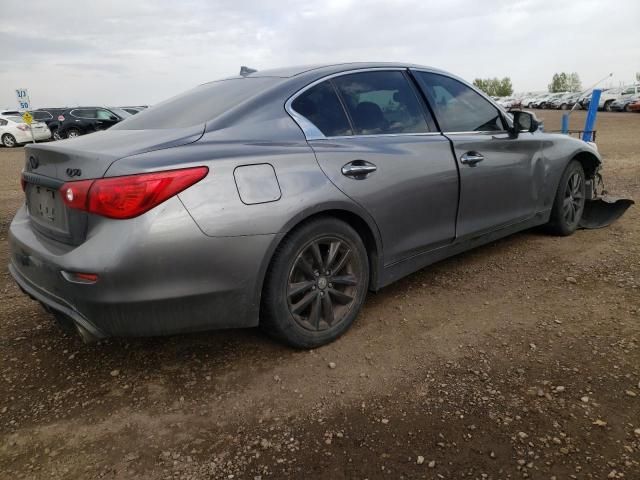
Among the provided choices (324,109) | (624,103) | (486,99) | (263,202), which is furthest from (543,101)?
(263,202)

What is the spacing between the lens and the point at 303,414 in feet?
7.48

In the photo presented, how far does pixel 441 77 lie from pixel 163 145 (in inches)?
86.8

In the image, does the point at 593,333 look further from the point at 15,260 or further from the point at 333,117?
the point at 15,260

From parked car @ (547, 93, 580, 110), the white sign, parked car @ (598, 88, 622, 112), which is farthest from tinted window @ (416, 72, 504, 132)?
parked car @ (547, 93, 580, 110)

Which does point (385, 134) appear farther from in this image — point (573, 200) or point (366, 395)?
point (573, 200)

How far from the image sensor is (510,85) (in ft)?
325

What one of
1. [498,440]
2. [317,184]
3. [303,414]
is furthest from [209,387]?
[498,440]

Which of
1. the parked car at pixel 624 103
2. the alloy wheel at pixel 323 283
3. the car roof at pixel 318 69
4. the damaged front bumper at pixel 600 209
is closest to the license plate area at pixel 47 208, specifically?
the alloy wheel at pixel 323 283

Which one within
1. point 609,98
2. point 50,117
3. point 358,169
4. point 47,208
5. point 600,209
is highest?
point 609,98

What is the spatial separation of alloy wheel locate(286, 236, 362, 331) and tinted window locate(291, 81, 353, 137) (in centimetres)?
63

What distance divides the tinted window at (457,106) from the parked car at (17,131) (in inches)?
885

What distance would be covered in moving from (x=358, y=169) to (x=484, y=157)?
124 centimetres

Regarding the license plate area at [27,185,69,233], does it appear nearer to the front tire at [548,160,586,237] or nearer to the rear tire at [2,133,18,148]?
the front tire at [548,160,586,237]

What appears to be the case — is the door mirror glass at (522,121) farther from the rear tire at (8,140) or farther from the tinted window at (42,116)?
the tinted window at (42,116)
